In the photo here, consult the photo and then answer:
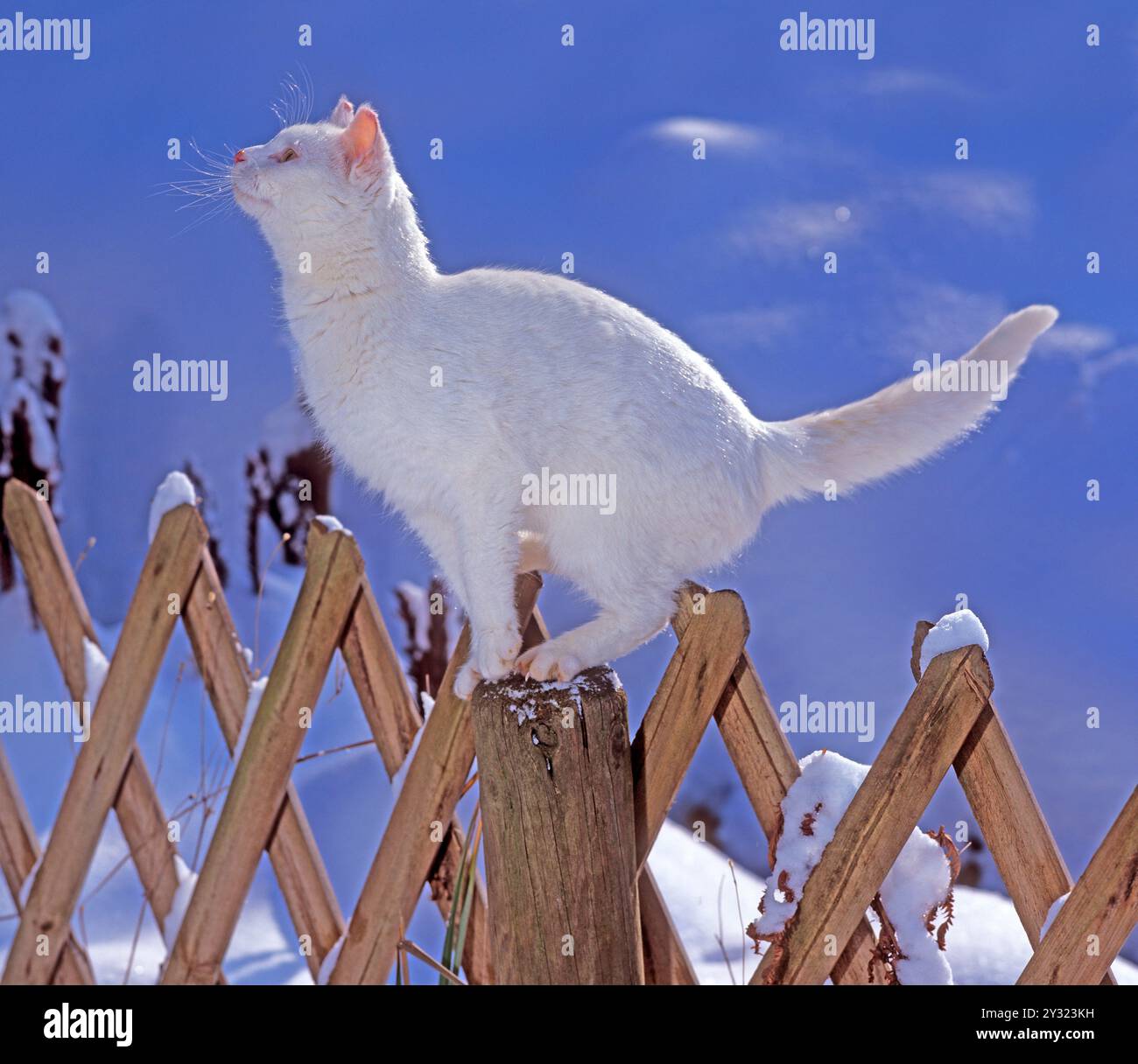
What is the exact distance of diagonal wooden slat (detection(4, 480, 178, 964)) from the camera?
2.01m

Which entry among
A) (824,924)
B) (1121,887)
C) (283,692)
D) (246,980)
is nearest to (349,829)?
(246,980)

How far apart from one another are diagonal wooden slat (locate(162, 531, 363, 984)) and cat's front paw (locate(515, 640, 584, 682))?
0.46 meters

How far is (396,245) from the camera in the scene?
1395mm

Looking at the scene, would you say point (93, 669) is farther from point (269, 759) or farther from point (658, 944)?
point (658, 944)

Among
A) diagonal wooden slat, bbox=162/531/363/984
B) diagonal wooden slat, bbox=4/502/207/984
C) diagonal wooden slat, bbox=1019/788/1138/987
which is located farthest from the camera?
diagonal wooden slat, bbox=4/502/207/984

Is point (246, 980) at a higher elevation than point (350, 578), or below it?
below

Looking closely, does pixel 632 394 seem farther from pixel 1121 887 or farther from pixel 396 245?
pixel 1121 887

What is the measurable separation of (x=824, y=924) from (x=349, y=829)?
160 cm

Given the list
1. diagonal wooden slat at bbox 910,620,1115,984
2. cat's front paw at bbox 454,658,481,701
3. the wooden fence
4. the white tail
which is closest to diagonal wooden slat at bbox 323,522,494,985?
the wooden fence

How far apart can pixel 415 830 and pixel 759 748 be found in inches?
19.9

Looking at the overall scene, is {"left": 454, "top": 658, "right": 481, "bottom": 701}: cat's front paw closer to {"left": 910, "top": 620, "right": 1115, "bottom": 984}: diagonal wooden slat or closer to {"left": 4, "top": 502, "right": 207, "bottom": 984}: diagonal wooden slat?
{"left": 910, "top": 620, "right": 1115, "bottom": 984}: diagonal wooden slat

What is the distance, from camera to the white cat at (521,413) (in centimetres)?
133

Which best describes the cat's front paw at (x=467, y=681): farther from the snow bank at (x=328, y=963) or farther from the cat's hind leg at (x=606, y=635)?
the snow bank at (x=328, y=963)

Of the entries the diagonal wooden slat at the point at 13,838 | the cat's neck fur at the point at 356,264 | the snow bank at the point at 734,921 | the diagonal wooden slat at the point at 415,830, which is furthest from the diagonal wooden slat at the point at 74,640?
the cat's neck fur at the point at 356,264
